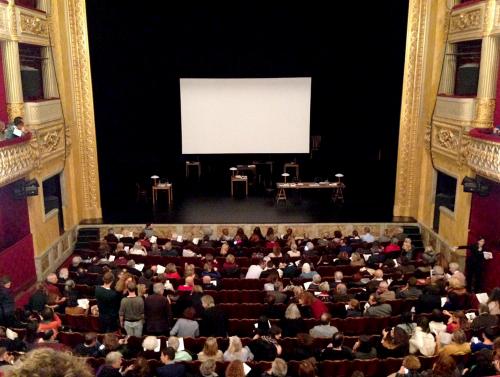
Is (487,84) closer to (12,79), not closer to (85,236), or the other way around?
(12,79)

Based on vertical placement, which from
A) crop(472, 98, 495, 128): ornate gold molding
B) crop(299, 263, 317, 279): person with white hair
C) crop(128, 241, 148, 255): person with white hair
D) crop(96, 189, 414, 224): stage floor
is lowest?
crop(96, 189, 414, 224): stage floor

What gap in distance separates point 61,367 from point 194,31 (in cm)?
1568

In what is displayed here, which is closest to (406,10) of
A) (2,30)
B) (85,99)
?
(85,99)

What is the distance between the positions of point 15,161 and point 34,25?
3921 mm

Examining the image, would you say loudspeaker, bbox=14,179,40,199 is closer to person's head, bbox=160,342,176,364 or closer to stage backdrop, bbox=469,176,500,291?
person's head, bbox=160,342,176,364

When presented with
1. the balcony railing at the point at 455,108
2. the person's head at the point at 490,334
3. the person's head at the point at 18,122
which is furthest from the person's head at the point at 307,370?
the balcony railing at the point at 455,108

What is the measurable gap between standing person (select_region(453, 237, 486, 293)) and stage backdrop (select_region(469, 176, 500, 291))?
8.7 inches

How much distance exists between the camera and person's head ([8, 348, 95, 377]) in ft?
5.40

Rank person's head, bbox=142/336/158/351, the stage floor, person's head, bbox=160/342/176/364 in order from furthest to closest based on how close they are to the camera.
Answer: the stage floor → person's head, bbox=142/336/158/351 → person's head, bbox=160/342/176/364

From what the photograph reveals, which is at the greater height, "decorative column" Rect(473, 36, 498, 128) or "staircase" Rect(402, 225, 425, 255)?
"decorative column" Rect(473, 36, 498, 128)

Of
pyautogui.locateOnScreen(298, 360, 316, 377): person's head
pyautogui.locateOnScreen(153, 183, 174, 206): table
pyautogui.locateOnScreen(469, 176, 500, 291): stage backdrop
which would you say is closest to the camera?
pyautogui.locateOnScreen(298, 360, 316, 377): person's head

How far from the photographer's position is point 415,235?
15203 millimetres

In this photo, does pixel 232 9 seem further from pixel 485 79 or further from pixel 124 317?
pixel 124 317

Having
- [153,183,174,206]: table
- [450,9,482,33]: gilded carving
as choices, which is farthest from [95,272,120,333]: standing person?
[450,9,482,33]: gilded carving
